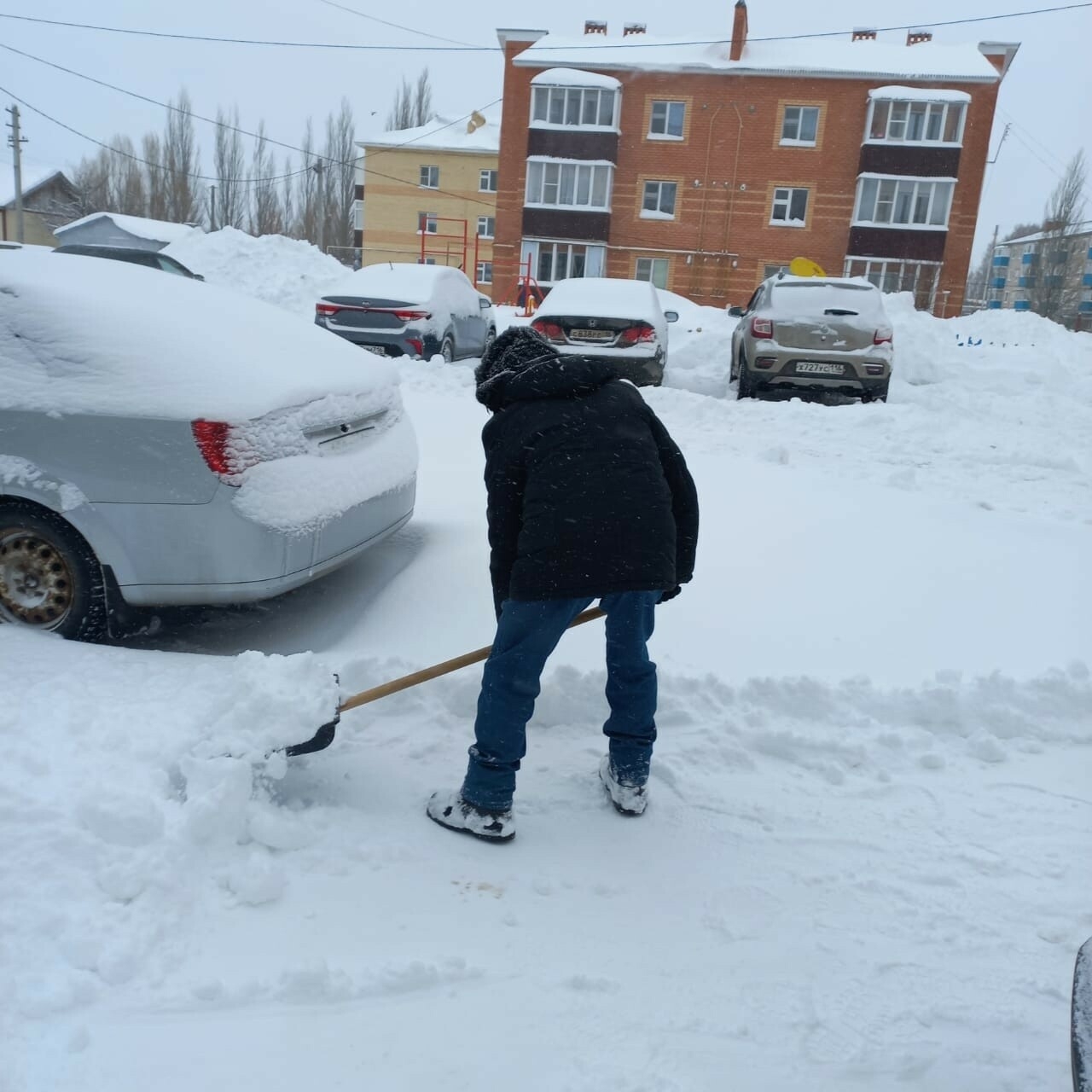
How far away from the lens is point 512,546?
101 inches

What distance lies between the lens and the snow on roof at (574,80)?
3161 centimetres

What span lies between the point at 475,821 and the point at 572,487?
3.09 ft

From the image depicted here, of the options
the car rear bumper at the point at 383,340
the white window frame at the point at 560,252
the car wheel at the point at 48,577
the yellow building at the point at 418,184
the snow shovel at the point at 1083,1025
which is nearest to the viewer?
the snow shovel at the point at 1083,1025

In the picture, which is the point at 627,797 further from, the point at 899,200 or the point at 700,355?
the point at 899,200

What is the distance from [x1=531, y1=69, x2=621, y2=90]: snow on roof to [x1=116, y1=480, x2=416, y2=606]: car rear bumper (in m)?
32.3

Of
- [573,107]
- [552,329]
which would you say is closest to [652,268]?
[573,107]

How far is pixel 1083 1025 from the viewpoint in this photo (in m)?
1.26

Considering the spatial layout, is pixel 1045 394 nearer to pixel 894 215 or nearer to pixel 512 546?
pixel 512 546

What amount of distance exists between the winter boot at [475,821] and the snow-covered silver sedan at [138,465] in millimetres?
1149

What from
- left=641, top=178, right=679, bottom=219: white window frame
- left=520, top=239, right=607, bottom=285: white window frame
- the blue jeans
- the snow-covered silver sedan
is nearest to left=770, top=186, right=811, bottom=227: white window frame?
left=641, top=178, right=679, bottom=219: white window frame

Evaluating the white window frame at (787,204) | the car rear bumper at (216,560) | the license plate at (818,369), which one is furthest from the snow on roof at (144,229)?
the car rear bumper at (216,560)

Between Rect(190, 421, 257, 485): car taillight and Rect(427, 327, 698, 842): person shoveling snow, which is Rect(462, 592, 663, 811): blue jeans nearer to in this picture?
Rect(427, 327, 698, 842): person shoveling snow

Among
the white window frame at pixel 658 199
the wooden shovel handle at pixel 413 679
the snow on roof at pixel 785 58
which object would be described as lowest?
the wooden shovel handle at pixel 413 679

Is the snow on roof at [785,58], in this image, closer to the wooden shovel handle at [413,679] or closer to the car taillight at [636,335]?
the car taillight at [636,335]
